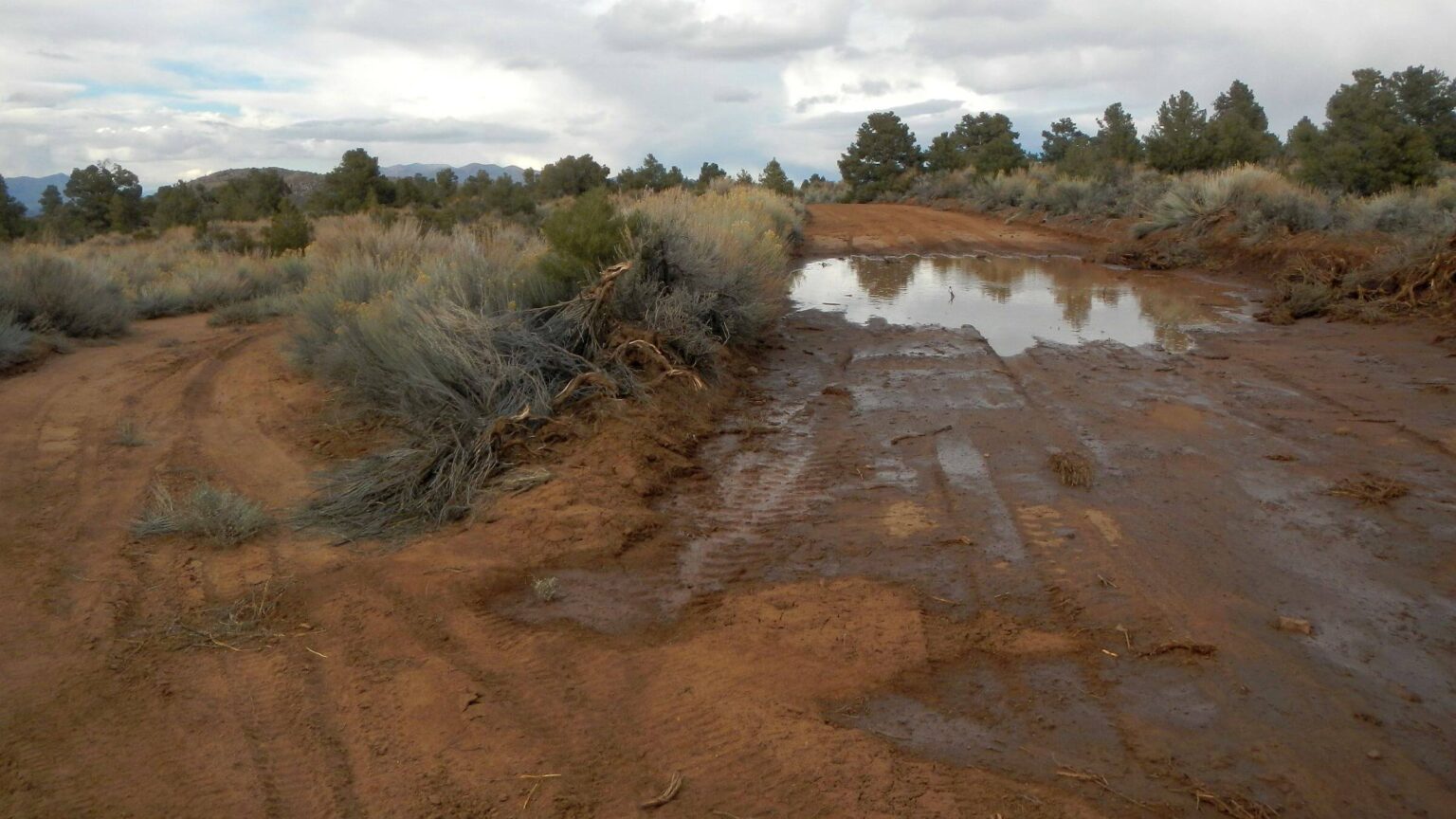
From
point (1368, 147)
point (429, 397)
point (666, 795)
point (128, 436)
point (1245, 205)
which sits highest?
point (1368, 147)

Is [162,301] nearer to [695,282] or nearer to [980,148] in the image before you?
[695,282]

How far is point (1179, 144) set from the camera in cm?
3088

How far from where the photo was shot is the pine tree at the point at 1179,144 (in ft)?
101

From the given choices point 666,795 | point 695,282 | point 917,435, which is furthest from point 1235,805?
point 695,282

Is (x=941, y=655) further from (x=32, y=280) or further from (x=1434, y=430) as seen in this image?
(x=32, y=280)

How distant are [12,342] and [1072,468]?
11.8 metres

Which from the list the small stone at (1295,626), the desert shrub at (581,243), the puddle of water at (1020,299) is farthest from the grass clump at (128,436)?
the puddle of water at (1020,299)

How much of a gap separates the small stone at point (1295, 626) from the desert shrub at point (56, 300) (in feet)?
45.9

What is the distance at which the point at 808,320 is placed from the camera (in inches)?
590

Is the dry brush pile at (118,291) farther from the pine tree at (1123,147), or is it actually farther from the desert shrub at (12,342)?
the pine tree at (1123,147)

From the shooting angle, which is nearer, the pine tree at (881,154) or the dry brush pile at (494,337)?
the dry brush pile at (494,337)

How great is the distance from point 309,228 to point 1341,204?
80.1ft

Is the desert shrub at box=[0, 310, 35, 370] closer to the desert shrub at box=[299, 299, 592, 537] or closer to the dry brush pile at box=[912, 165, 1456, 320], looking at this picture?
the desert shrub at box=[299, 299, 592, 537]

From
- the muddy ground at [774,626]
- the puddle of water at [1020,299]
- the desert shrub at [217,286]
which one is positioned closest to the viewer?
the muddy ground at [774,626]
